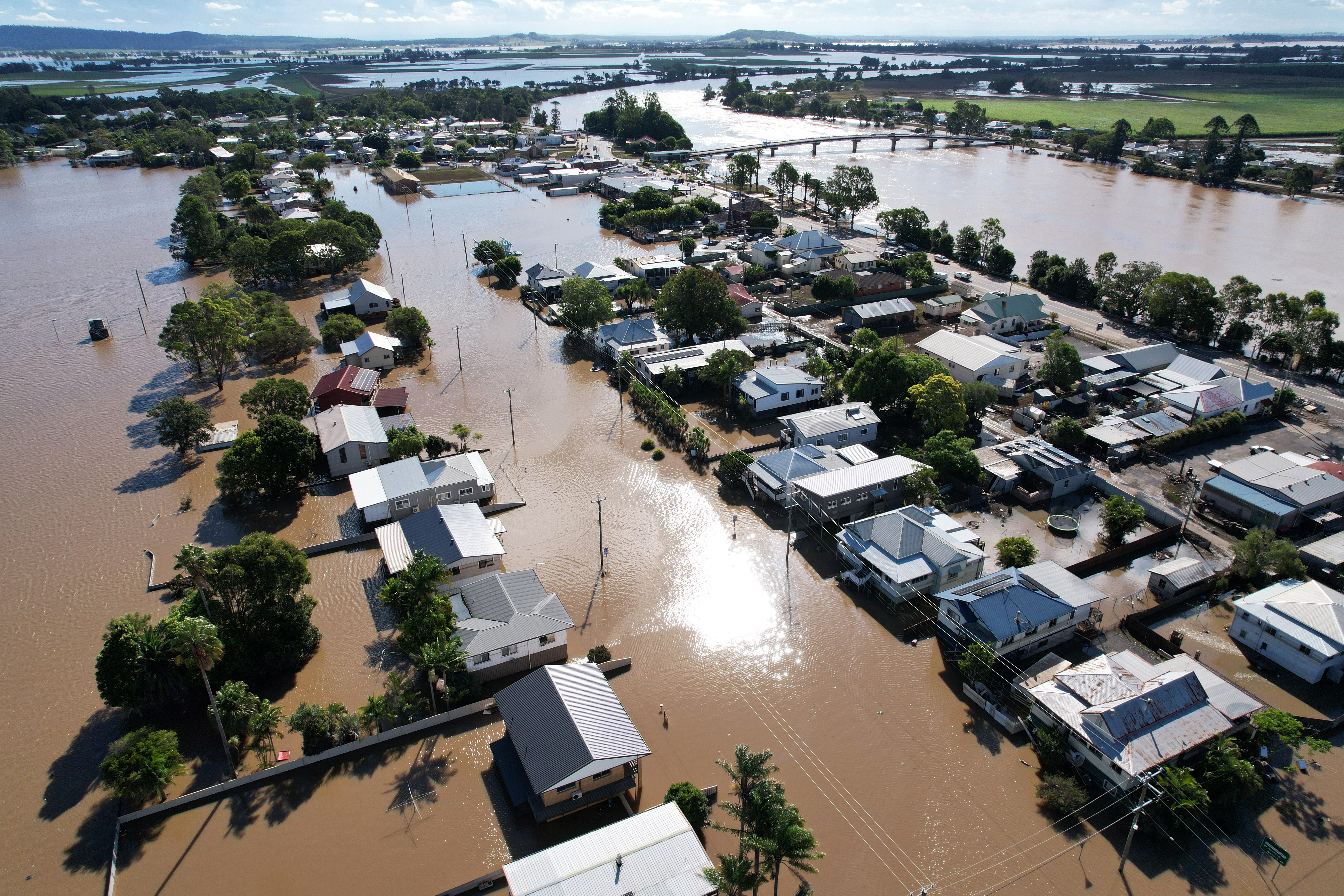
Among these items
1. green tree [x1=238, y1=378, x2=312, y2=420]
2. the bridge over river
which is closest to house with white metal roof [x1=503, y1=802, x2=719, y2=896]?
green tree [x1=238, y1=378, x2=312, y2=420]

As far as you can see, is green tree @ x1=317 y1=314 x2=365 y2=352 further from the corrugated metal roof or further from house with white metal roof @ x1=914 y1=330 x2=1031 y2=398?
house with white metal roof @ x1=914 y1=330 x2=1031 y2=398

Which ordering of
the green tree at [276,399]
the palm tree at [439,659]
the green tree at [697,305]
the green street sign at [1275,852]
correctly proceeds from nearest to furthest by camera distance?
the green street sign at [1275,852]
the palm tree at [439,659]
the green tree at [276,399]
the green tree at [697,305]

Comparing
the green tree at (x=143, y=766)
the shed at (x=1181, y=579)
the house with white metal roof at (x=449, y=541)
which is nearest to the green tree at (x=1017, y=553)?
the shed at (x=1181, y=579)

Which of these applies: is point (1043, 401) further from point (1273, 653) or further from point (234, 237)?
point (234, 237)

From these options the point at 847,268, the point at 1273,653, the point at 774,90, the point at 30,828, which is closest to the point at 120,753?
the point at 30,828

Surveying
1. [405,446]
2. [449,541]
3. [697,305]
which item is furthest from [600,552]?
[697,305]

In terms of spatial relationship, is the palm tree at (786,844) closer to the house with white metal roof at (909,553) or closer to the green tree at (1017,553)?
the house with white metal roof at (909,553)
